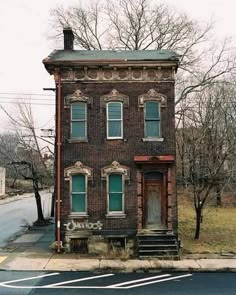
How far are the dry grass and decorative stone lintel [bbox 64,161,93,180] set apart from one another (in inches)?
225

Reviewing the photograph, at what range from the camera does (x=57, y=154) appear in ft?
73.1

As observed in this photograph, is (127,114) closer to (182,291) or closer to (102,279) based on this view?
(102,279)

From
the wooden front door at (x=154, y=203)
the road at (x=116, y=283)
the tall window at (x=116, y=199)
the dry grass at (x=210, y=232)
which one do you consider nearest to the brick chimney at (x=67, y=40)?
the tall window at (x=116, y=199)

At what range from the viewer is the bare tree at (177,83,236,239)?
3134 cm

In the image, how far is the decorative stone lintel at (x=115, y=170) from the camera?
72.2ft

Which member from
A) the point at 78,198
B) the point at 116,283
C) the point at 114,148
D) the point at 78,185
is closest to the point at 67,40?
the point at 114,148

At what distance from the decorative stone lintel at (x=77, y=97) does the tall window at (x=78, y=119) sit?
0.22 m

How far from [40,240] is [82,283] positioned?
10995 millimetres

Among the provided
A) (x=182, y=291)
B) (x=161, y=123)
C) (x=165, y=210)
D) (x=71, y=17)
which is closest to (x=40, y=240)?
(x=165, y=210)

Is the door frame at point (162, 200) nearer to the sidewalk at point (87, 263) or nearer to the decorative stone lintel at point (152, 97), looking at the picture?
the sidewalk at point (87, 263)

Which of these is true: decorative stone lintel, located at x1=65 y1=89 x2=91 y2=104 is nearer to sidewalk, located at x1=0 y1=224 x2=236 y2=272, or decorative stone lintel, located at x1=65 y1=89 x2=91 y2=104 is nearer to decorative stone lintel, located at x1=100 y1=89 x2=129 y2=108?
decorative stone lintel, located at x1=100 y1=89 x2=129 y2=108

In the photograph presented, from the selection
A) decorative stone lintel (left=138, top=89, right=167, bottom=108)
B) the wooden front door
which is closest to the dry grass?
the wooden front door

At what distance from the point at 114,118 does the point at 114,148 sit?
1425mm

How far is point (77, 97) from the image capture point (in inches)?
878
